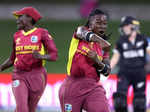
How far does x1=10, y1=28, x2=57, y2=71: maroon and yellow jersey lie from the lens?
29.4 ft

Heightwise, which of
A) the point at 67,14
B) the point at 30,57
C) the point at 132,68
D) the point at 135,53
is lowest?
the point at 132,68

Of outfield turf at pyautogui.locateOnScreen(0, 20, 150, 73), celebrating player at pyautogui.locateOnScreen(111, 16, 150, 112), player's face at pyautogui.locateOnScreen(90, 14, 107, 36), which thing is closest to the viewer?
player's face at pyautogui.locateOnScreen(90, 14, 107, 36)

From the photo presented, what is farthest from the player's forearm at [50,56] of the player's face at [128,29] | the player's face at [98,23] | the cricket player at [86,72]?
the player's face at [128,29]

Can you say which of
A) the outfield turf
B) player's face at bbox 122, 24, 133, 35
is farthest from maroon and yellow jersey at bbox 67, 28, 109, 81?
the outfield turf

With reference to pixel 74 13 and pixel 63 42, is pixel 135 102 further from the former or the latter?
pixel 74 13

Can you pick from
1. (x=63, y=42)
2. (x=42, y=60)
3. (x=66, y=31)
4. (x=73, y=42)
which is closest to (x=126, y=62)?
(x=42, y=60)

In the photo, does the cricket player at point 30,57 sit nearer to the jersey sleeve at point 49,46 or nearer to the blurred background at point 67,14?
the jersey sleeve at point 49,46

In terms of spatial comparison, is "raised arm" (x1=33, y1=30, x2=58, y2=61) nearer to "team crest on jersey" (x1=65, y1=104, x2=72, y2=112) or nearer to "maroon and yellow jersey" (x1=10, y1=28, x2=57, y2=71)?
"maroon and yellow jersey" (x1=10, y1=28, x2=57, y2=71)

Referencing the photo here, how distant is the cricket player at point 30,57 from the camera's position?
351 inches

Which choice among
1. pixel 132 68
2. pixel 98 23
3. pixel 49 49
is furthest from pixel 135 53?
pixel 98 23

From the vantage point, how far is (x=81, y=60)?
24.8ft

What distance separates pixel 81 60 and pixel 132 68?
421cm

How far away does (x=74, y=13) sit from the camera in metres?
28.2

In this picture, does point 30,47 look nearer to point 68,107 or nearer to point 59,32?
point 68,107
